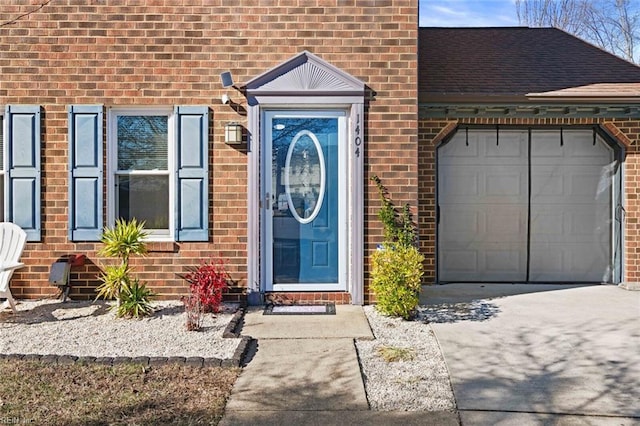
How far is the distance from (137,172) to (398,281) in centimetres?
354

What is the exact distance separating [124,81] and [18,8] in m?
1.58

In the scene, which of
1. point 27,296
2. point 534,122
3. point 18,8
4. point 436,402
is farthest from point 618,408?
point 18,8

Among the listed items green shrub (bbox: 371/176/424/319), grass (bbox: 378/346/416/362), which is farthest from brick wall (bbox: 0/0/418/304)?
grass (bbox: 378/346/416/362)

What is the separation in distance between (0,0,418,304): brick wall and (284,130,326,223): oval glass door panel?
0.56 meters

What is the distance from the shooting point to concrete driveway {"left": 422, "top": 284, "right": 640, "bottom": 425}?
392 cm

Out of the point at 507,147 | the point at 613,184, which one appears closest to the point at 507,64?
the point at 507,147

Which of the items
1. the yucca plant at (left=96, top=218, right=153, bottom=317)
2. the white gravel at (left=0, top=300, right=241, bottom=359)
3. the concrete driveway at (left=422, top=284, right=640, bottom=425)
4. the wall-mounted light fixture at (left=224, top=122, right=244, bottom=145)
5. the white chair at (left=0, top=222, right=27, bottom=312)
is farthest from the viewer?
the wall-mounted light fixture at (left=224, top=122, right=244, bottom=145)

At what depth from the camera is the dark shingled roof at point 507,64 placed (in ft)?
27.0

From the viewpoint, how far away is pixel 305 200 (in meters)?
7.02

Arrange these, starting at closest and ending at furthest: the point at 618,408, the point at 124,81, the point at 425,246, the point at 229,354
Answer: the point at 618,408, the point at 229,354, the point at 124,81, the point at 425,246

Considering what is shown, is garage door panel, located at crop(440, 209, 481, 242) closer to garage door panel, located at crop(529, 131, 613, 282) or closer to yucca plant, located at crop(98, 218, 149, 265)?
garage door panel, located at crop(529, 131, 613, 282)

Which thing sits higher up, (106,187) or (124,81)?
(124,81)

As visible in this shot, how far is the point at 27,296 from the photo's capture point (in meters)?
6.97

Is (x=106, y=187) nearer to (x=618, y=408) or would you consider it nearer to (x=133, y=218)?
(x=133, y=218)
